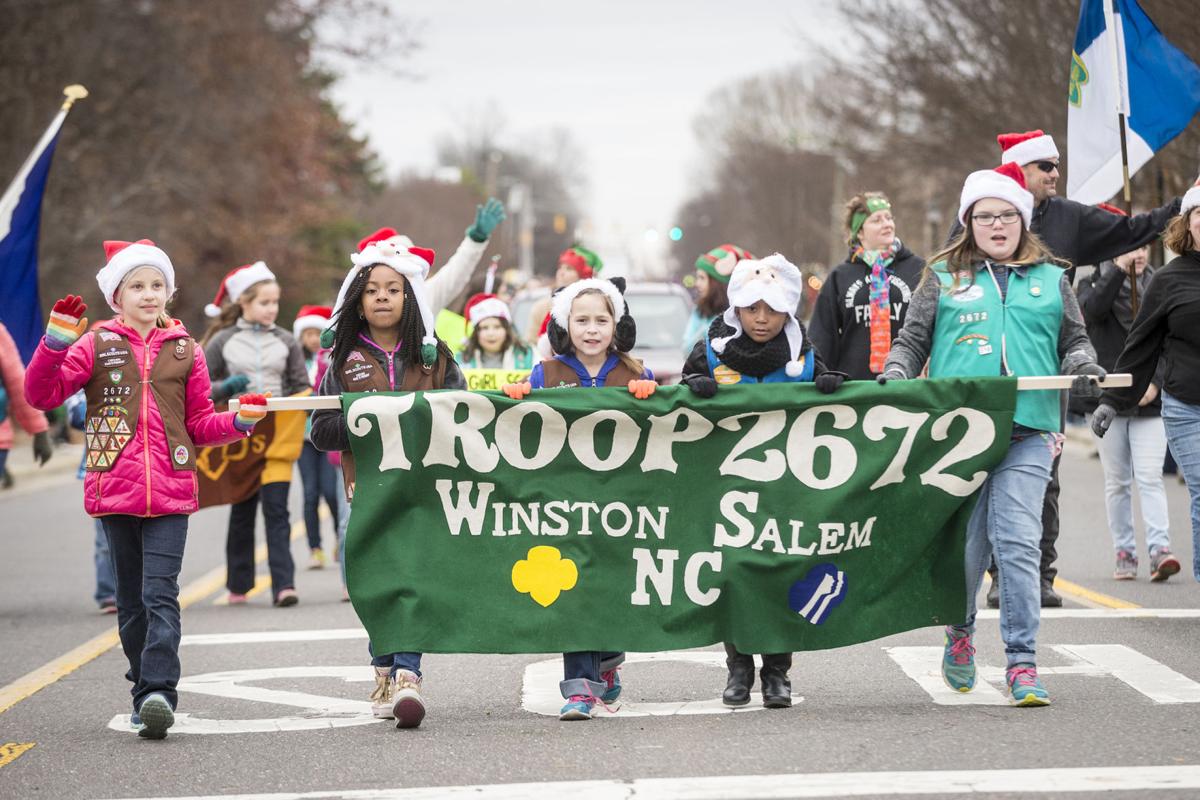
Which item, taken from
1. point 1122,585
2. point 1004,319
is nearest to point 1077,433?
point 1122,585

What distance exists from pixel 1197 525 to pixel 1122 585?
1.79 m

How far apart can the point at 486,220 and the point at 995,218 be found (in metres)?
3.80

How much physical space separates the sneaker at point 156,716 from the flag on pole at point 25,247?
12.9ft

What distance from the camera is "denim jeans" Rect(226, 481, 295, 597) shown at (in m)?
10.9

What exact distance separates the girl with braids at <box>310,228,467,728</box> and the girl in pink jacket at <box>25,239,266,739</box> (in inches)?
16.8

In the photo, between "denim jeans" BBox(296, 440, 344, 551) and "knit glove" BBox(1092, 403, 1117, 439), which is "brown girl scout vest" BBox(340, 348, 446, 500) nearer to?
"knit glove" BBox(1092, 403, 1117, 439)

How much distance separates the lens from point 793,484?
6980mm

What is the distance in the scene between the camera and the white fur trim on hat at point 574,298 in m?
7.05

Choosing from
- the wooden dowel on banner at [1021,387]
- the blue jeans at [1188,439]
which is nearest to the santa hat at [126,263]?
the wooden dowel on banner at [1021,387]

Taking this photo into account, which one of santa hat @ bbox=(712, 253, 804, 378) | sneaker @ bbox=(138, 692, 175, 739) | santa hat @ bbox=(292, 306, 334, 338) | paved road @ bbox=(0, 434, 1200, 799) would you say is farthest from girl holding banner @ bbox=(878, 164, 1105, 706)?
santa hat @ bbox=(292, 306, 334, 338)

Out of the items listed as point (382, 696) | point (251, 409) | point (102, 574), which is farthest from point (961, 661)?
point (102, 574)

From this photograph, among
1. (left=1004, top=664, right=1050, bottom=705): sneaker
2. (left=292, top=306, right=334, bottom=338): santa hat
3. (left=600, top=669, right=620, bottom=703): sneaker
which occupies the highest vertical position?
(left=292, top=306, right=334, bottom=338): santa hat

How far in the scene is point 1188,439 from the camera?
8641 mm

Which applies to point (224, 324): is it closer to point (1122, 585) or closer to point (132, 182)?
point (1122, 585)
